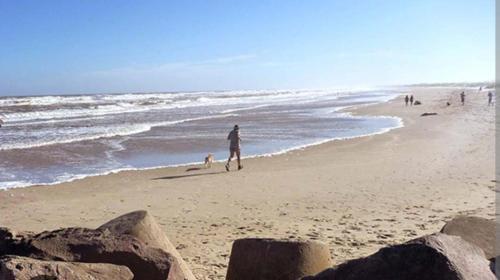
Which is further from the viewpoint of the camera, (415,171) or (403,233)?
(415,171)

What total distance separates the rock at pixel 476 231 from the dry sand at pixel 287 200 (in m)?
1.69

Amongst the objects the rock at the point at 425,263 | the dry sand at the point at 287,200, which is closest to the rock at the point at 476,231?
the dry sand at the point at 287,200

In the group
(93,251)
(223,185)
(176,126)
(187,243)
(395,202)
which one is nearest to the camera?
(93,251)

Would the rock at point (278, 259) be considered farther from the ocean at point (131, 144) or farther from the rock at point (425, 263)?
the ocean at point (131, 144)

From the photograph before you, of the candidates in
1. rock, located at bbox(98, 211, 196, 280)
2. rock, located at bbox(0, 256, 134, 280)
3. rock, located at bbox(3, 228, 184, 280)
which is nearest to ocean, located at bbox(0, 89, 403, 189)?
rock, located at bbox(98, 211, 196, 280)

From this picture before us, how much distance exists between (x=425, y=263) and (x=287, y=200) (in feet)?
25.7

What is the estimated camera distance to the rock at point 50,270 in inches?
149

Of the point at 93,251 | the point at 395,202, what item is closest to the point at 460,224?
the point at 93,251

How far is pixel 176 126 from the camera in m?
30.0

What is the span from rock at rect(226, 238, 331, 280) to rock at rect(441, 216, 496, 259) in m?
1.53

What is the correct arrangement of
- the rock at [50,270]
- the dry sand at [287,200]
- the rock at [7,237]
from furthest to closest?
the dry sand at [287,200], the rock at [7,237], the rock at [50,270]

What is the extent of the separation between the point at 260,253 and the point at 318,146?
1525 cm

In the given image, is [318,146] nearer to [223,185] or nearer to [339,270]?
[223,185]

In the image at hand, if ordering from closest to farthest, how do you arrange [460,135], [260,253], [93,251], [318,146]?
1. [93,251]
2. [260,253]
3. [318,146]
4. [460,135]
